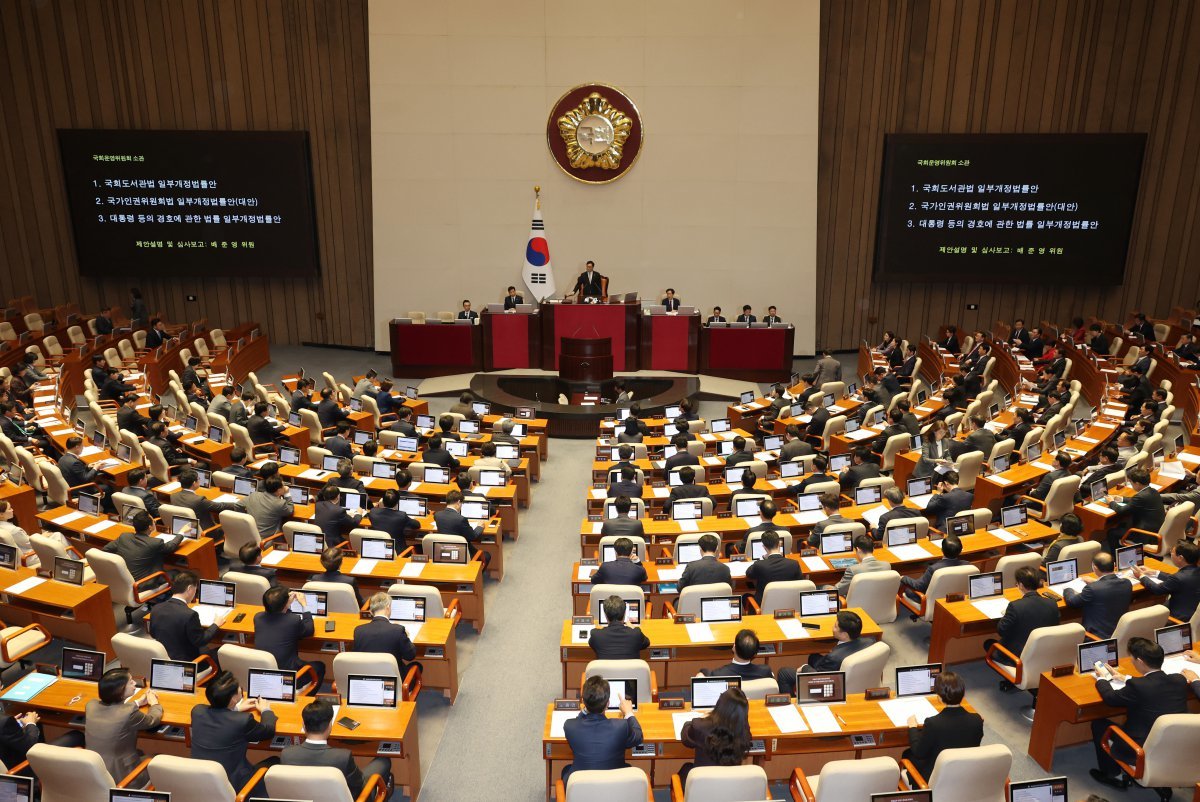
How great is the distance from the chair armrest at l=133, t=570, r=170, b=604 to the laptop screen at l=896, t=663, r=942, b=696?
6679mm

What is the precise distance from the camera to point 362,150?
21219 mm

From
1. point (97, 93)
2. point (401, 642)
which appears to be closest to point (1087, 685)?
point (401, 642)

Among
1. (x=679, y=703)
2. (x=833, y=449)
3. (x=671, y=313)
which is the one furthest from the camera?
(x=671, y=313)

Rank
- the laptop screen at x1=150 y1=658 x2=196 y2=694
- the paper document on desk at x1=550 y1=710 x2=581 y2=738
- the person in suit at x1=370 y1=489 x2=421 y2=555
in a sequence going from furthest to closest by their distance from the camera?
the person in suit at x1=370 y1=489 x2=421 y2=555 → the laptop screen at x1=150 y1=658 x2=196 y2=694 → the paper document on desk at x1=550 y1=710 x2=581 y2=738

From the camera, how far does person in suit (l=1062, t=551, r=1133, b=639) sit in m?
7.36

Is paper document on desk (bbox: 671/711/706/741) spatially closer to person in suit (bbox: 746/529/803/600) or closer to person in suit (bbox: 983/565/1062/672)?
person in suit (bbox: 746/529/803/600)

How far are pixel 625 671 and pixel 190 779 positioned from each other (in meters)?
2.85

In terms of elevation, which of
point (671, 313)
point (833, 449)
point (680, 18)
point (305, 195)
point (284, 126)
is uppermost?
point (680, 18)

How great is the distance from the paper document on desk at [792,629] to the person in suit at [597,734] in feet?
6.64

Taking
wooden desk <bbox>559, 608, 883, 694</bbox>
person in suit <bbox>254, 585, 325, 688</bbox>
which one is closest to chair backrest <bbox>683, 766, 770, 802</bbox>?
wooden desk <bbox>559, 608, 883, 694</bbox>

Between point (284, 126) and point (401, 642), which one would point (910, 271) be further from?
point (401, 642)

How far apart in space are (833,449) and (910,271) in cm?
956

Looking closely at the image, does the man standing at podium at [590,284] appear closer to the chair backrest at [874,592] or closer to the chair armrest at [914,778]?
the chair backrest at [874,592]

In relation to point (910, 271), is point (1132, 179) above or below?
above
